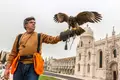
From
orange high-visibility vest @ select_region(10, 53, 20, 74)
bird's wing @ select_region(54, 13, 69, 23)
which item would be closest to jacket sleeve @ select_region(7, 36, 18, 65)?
orange high-visibility vest @ select_region(10, 53, 20, 74)

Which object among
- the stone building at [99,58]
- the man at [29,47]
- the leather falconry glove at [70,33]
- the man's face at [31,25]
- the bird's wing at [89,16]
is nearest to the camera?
the leather falconry glove at [70,33]

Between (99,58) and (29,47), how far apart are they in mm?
46703

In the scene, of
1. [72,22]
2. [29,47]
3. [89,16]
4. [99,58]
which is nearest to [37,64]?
[29,47]

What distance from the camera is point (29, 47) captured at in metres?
4.10

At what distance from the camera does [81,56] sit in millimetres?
59062

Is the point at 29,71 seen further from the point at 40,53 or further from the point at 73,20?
the point at 73,20

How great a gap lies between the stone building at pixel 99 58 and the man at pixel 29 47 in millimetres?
39836

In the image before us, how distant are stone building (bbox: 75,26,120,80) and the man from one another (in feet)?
131

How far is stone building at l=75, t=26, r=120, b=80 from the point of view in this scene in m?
44.3

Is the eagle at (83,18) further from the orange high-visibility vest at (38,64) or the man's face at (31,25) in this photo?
the orange high-visibility vest at (38,64)

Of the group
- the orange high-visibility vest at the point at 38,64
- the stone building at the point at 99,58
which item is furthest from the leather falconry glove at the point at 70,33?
the stone building at the point at 99,58

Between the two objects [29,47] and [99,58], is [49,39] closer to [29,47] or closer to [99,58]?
[29,47]

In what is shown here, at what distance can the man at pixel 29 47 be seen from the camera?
396cm

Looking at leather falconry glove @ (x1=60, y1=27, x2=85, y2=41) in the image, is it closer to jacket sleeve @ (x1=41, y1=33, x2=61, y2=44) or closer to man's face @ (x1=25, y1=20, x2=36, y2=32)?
jacket sleeve @ (x1=41, y1=33, x2=61, y2=44)
